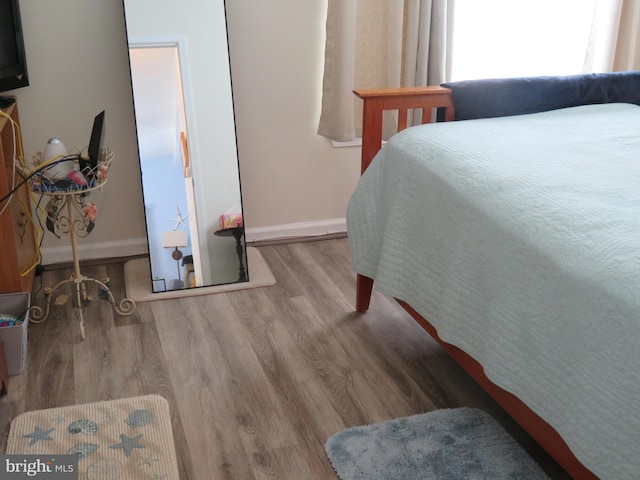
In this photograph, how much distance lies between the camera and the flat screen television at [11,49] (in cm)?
262

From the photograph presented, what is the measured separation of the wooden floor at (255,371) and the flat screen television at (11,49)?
0.78 meters

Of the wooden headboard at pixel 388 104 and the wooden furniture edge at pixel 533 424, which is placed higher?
the wooden headboard at pixel 388 104

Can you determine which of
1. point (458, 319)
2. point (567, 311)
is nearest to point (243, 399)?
point (458, 319)

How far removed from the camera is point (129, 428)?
6.79ft

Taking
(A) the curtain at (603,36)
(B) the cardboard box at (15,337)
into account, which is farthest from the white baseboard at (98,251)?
(A) the curtain at (603,36)

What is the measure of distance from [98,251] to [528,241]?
2.06 m

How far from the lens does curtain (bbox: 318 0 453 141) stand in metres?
3.05

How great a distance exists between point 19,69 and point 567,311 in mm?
2142

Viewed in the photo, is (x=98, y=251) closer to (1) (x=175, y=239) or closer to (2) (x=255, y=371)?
(1) (x=175, y=239)

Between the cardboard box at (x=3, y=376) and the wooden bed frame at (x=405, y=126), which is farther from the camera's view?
the cardboard box at (x=3, y=376)

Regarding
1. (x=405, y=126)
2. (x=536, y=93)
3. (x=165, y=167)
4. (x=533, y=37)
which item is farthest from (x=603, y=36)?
(x=165, y=167)

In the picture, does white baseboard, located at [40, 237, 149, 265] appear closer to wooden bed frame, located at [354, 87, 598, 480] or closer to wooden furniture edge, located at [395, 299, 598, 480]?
wooden bed frame, located at [354, 87, 598, 480]

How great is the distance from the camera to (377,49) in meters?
3.14

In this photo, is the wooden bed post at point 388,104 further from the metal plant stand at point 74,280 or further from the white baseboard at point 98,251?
A: the white baseboard at point 98,251
